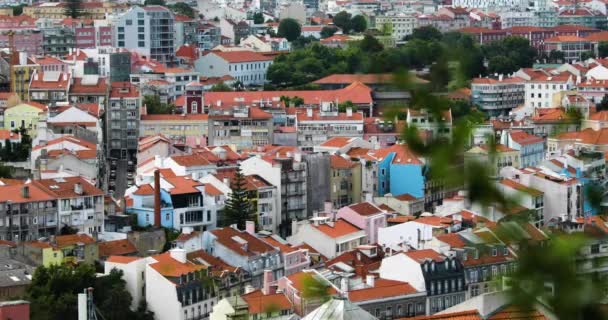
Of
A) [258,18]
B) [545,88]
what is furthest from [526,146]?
[258,18]

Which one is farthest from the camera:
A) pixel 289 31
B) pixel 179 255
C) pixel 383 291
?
pixel 289 31

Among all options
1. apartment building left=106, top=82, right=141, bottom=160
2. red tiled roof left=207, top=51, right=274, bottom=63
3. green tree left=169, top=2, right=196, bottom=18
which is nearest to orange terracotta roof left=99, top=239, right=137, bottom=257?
apartment building left=106, top=82, right=141, bottom=160

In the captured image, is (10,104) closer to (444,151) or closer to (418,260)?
(418,260)

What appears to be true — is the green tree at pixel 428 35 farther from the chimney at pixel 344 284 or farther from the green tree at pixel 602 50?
the green tree at pixel 602 50

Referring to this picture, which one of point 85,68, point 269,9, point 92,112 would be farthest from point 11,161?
point 269,9

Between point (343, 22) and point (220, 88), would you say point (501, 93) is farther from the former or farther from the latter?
point (343, 22)

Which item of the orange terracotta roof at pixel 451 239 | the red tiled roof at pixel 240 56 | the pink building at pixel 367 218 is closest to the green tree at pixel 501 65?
the red tiled roof at pixel 240 56
